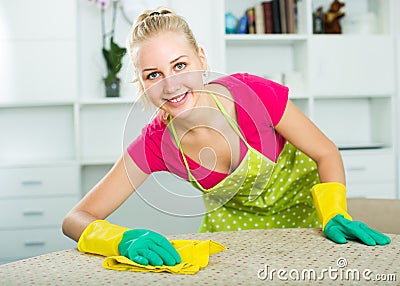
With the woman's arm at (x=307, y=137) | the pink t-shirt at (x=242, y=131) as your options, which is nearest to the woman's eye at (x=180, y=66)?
the pink t-shirt at (x=242, y=131)

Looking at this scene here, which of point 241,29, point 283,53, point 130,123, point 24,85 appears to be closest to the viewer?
point 130,123

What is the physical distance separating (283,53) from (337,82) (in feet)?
1.47

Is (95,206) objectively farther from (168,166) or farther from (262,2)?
(262,2)

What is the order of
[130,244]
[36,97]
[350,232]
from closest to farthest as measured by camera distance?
[130,244] < [350,232] < [36,97]

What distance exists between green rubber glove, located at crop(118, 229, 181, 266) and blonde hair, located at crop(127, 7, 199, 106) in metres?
0.49

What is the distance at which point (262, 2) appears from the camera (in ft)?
12.1

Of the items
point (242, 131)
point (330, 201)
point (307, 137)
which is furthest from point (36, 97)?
point (330, 201)

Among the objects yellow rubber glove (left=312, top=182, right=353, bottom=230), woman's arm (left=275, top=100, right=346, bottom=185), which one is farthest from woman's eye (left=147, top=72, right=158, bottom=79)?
yellow rubber glove (left=312, top=182, right=353, bottom=230)

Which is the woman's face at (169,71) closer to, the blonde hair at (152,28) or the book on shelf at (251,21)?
the blonde hair at (152,28)

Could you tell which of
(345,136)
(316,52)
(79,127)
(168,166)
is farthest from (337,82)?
(168,166)

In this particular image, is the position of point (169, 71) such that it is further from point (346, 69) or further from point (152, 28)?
point (346, 69)

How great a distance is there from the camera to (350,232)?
1.32m

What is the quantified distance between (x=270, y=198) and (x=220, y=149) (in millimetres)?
217

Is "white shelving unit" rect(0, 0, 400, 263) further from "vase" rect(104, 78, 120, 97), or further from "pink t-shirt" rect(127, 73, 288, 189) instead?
"pink t-shirt" rect(127, 73, 288, 189)
